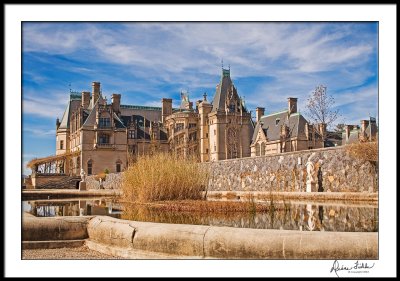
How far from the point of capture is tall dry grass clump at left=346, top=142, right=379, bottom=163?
552 inches

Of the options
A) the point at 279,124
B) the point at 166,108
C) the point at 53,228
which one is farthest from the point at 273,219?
the point at 166,108

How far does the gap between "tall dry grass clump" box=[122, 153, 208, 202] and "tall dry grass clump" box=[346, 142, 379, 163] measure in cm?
518

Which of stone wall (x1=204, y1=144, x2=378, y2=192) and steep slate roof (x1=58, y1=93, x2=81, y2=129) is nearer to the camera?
stone wall (x1=204, y1=144, x2=378, y2=192)

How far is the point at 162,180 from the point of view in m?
12.5

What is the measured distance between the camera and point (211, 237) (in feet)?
16.6

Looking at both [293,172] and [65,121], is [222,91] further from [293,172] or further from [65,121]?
[293,172]

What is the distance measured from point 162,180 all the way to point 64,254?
6853 mm

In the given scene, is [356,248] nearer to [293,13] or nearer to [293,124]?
[293,13]

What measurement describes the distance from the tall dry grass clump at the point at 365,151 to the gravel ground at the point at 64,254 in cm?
1048

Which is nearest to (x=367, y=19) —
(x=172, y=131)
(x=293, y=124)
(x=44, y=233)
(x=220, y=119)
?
(x=44, y=233)

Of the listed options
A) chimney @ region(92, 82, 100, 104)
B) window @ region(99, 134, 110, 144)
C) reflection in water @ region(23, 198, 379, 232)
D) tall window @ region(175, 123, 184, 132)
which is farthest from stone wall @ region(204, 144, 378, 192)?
chimney @ region(92, 82, 100, 104)

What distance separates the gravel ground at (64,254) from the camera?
5.51 metres

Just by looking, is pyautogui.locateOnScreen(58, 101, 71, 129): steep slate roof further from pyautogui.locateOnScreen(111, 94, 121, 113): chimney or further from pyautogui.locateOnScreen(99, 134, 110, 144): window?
pyautogui.locateOnScreen(99, 134, 110, 144): window

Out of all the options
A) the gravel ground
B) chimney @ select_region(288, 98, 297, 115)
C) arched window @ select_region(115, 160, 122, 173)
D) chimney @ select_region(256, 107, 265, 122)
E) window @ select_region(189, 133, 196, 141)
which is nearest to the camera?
the gravel ground
